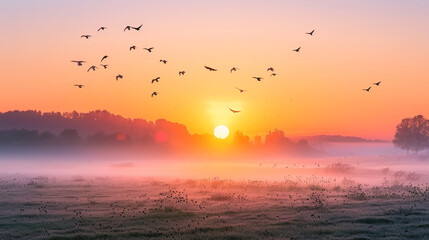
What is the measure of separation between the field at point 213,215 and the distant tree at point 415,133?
122 meters

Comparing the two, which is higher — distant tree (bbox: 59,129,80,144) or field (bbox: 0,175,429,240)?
distant tree (bbox: 59,129,80,144)

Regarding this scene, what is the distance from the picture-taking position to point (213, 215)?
36375 mm

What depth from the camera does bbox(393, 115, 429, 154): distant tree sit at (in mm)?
164125

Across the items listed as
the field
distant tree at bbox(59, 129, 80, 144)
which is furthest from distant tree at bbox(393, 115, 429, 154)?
the field

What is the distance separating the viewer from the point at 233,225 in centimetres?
3212

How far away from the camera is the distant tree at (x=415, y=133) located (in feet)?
538

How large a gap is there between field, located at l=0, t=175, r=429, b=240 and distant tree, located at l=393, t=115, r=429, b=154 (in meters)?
122

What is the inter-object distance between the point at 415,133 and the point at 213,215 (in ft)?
481

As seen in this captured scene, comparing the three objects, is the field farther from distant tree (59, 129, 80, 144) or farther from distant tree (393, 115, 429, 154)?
distant tree (393, 115, 429, 154)

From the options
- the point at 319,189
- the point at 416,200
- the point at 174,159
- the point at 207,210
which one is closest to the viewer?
the point at 207,210

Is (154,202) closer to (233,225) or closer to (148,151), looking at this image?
(233,225)

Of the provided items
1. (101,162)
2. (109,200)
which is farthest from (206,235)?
(101,162)

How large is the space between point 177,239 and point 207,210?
10.7m

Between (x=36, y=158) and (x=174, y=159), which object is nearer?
(x=36, y=158)
